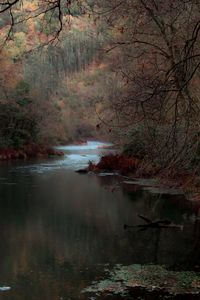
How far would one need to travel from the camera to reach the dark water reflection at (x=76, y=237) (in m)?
10.9

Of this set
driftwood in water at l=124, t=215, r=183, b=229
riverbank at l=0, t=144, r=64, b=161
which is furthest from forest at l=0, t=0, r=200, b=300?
riverbank at l=0, t=144, r=64, b=161

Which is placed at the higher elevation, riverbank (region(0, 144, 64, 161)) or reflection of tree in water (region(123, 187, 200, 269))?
riverbank (region(0, 144, 64, 161))

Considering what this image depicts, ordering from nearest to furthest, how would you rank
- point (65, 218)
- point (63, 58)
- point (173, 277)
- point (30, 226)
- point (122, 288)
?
point (122, 288), point (173, 277), point (30, 226), point (65, 218), point (63, 58)

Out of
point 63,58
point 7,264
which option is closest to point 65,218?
point 7,264

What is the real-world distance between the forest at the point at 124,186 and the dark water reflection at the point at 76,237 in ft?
0.10

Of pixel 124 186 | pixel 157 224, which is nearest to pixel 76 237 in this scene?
pixel 157 224

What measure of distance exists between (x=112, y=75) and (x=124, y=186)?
14.5 meters

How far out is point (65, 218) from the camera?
16.9 meters

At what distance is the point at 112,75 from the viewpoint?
3709cm

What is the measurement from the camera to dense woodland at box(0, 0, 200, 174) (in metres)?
7.31

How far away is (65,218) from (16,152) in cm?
2763

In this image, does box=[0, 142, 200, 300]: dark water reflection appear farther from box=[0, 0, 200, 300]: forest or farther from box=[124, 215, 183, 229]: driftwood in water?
box=[124, 215, 183, 229]: driftwood in water

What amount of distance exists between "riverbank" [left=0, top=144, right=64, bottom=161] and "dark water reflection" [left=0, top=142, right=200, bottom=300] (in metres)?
19.7

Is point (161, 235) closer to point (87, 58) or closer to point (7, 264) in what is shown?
point (7, 264)
